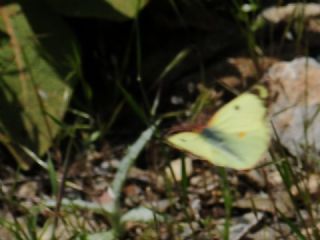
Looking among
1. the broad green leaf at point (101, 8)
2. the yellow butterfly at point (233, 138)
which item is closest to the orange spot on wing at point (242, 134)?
the yellow butterfly at point (233, 138)

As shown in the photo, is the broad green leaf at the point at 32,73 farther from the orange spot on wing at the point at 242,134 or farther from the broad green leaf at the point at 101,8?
the orange spot on wing at the point at 242,134

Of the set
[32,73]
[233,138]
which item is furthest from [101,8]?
[233,138]

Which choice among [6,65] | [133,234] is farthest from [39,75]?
[133,234]

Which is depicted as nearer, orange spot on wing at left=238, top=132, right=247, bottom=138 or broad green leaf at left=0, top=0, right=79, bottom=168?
orange spot on wing at left=238, top=132, right=247, bottom=138

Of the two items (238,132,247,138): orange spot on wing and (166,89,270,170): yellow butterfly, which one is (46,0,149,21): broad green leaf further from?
(238,132,247,138): orange spot on wing

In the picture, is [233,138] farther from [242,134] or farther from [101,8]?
[101,8]

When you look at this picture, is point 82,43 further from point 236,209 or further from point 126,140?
point 236,209

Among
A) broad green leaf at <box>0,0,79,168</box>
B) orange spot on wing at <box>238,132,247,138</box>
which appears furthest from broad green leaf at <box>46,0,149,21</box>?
orange spot on wing at <box>238,132,247,138</box>
